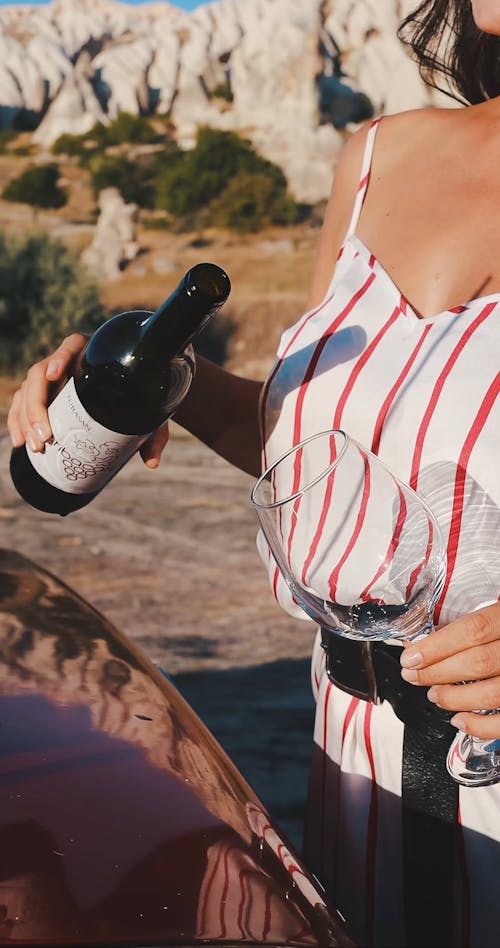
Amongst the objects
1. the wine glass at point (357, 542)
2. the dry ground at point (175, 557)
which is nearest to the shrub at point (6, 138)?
the dry ground at point (175, 557)

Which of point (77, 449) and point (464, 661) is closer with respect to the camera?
point (464, 661)

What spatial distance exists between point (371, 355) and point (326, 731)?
0.51m

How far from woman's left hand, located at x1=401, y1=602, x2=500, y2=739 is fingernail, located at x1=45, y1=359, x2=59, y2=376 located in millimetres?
653

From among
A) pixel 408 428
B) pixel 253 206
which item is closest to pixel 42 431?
pixel 408 428

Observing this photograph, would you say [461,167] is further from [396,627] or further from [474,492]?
[396,627]

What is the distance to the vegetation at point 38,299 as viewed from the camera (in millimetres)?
13938

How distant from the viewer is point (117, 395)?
5.01ft

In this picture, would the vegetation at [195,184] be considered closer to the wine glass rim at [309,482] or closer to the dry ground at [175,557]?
the dry ground at [175,557]

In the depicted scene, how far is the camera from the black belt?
1.22 meters

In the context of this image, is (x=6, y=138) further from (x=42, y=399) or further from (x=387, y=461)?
(x=387, y=461)

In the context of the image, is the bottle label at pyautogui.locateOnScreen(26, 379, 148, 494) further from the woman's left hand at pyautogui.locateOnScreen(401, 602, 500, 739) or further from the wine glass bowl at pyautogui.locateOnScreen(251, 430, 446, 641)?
the woman's left hand at pyautogui.locateOnScreen(401, 602, 500, 739)

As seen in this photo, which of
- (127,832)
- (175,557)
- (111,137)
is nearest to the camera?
(127,832)

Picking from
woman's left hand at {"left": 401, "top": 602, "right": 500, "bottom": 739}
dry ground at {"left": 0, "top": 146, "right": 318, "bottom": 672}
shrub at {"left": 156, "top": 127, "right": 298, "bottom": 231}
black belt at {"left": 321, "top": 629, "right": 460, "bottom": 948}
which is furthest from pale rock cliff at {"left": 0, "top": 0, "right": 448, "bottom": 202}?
woman's left hand at {"left": 401, "top": 602, "right": 500, "bottom": 739}

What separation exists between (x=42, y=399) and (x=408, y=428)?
0.50 meters
